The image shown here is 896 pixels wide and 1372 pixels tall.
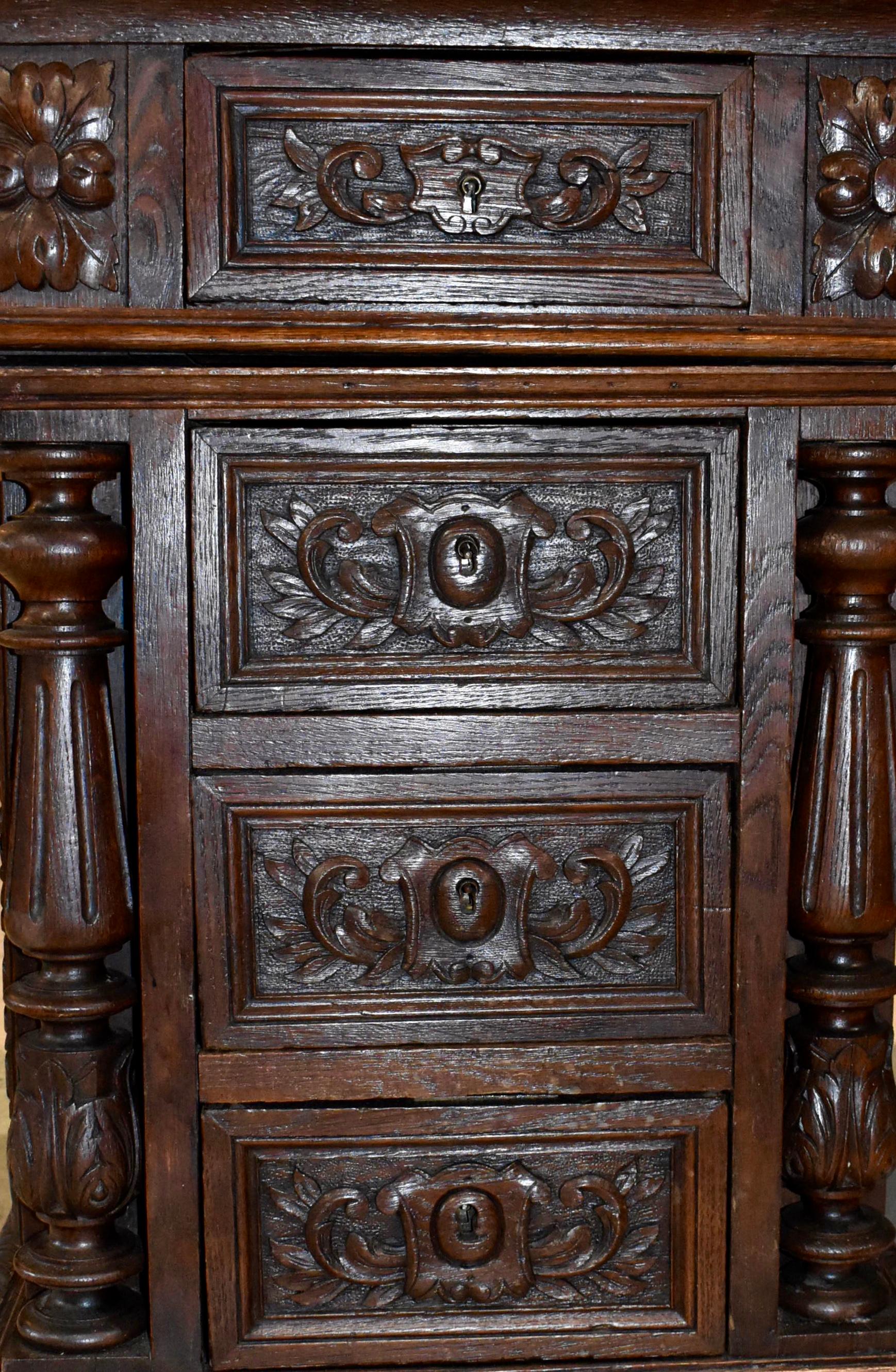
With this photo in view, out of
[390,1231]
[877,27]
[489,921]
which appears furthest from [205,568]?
[877,27]

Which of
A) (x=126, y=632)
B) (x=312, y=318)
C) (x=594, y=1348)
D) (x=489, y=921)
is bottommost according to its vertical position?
(x=594, y=1348)

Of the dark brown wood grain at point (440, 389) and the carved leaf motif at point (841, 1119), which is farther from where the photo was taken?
the carved leaf motif at point (841, 1119)

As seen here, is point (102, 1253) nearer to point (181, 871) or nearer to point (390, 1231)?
point (390, 1231)

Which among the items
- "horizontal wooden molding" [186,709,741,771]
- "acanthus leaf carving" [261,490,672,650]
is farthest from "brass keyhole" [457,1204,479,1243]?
"acanthus leaf carving" [261,490,672,650]

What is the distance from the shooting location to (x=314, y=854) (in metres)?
1.26

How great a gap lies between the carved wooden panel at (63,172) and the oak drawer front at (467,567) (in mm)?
198

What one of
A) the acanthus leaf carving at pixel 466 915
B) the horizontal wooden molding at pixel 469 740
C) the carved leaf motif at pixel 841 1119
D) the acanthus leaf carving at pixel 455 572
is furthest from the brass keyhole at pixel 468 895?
the carved leaf motif at pixel 841 1119

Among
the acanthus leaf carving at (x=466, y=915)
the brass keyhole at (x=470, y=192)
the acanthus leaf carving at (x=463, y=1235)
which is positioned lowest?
the acanthus leaf carving at (x=463, y=1235)

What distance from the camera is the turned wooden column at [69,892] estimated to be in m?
1.21

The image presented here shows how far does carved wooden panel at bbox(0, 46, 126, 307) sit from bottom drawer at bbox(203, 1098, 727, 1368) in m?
0.74

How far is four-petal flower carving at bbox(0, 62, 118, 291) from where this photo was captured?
1.17 metres

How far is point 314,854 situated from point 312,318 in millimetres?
464

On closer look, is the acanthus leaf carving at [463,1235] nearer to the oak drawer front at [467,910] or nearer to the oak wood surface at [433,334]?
the oak drawer front at [467,910]

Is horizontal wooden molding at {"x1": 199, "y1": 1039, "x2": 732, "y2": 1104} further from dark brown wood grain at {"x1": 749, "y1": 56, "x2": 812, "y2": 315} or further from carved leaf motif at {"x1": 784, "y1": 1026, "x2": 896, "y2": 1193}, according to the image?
dark brown wood grain at {"x1": 749, "y1": 56, "x2": 812, "y2": 315}
